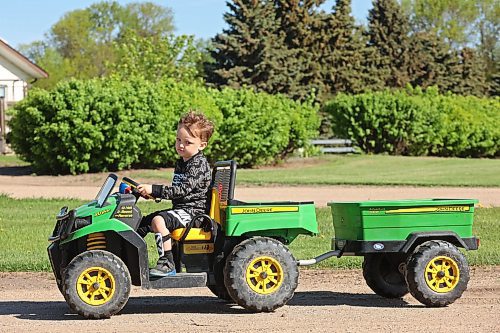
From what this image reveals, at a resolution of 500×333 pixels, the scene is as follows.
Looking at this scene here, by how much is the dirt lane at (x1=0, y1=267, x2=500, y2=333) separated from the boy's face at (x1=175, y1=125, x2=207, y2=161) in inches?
49.7

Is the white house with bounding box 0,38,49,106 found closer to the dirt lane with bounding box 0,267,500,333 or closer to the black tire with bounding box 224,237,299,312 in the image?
the dirt lane with bounding box 0,267,500,333

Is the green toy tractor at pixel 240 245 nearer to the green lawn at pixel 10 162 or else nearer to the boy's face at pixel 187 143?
the boy's face at pixel 187 143

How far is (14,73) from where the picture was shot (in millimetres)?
47938

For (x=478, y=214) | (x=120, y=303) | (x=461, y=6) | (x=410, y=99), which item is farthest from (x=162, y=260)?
(x=461, y=6)

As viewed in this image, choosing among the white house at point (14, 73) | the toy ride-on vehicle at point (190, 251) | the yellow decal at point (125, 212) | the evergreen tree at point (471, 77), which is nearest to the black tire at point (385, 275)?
the toy ride-on vehicle at point (190, 251)

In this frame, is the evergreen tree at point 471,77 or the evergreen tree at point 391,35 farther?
the evergreen tree at point 471,77

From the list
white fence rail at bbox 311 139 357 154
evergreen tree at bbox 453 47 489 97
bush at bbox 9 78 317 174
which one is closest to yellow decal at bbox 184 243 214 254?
bush at bbox 9 78 317 174

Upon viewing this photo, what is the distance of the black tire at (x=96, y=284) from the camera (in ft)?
24.6

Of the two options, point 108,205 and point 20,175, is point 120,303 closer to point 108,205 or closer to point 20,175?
point 108,205

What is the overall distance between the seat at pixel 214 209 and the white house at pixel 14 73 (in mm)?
39764

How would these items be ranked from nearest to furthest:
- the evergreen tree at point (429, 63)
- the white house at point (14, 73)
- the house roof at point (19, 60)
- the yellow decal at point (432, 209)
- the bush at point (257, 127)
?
the yellow decal at point (432, 209) < the bush at point (257, 127) < the house roof at point (19, 60) < the white house at point (14, 73) < the evergreen tree at point (429, 63)

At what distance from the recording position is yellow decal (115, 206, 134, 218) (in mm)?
7681

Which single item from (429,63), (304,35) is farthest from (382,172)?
(429,63)

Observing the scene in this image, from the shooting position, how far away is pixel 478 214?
16.9 m
